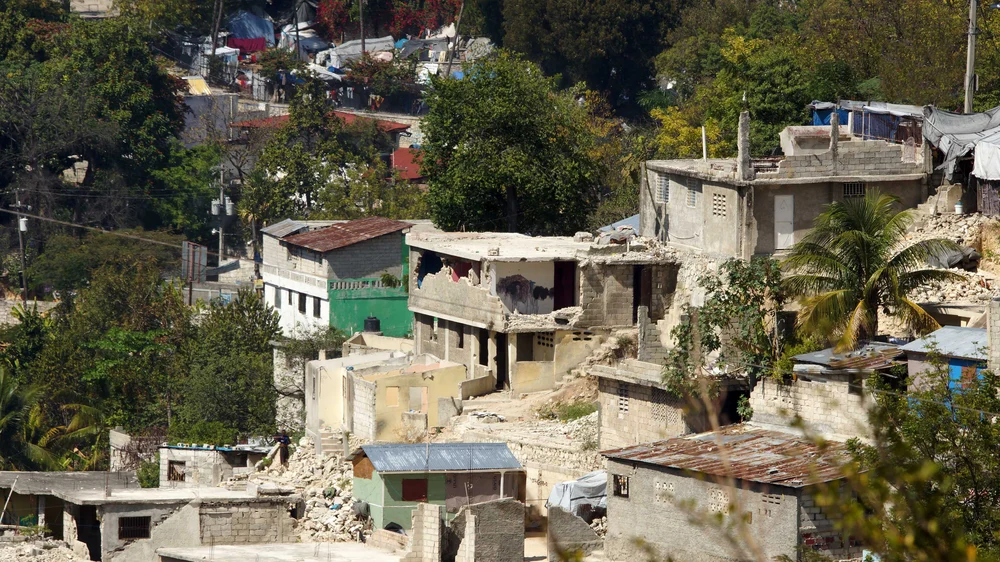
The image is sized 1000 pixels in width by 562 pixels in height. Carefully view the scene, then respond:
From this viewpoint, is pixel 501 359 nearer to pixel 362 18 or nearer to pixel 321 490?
pixel 321 490

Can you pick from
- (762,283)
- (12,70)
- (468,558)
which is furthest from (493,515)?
(12,70)

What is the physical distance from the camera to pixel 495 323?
3881cm

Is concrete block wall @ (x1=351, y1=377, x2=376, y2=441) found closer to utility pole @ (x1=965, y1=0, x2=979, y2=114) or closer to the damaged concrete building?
the damaged concrete building

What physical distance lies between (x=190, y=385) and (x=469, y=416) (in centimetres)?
1239

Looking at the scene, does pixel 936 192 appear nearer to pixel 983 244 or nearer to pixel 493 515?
pixel 983 244

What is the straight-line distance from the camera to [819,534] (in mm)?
27078

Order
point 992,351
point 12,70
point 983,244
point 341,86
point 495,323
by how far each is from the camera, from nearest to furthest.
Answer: point 992,351
point 983,244
point 495,323
point 12,70
point 341,86

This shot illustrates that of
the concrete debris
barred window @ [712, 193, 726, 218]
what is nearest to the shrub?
the concrete debris

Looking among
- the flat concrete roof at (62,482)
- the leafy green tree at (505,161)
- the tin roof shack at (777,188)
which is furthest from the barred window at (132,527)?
the leafy green tree at (505,161)

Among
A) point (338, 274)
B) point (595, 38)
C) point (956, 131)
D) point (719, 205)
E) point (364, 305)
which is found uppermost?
point (595, 38)

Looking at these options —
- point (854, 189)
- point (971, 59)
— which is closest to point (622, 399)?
point (854, 189)

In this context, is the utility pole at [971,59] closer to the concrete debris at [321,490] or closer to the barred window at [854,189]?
the barred window at [854,189]

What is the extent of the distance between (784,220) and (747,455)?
8600mm

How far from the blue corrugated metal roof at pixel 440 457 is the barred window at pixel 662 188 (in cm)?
775
